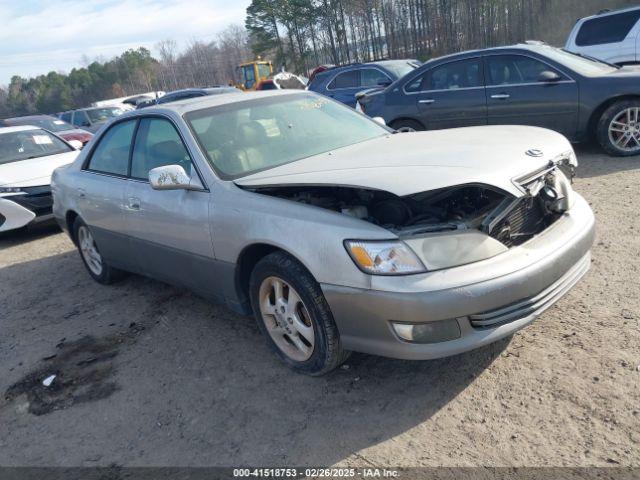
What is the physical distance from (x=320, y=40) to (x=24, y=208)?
43955 mm

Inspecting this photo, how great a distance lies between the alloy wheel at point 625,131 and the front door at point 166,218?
569cm

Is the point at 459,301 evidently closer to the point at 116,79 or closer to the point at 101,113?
the point at 101,113

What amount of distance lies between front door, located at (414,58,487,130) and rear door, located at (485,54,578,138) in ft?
0.55

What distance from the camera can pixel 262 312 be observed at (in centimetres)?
331

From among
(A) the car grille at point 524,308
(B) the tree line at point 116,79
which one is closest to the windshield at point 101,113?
(A) the car grille at point 524,308

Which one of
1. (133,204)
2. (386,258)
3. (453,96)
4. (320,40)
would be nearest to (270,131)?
(133,204)

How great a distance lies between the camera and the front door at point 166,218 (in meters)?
3.54

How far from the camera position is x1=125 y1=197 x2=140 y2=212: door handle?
4.09 metres

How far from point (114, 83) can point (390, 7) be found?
50.3 m

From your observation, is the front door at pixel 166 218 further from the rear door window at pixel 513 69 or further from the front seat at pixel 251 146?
the rear door window at pixel 513 69

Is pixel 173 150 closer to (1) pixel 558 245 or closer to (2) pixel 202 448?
(2) pixel 202 448

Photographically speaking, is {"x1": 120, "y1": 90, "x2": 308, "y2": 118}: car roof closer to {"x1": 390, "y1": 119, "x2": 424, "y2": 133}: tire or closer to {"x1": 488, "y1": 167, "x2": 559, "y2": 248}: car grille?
{"x1": 488, "y1": 167, "x2": 559, "y2": 248}: car grille

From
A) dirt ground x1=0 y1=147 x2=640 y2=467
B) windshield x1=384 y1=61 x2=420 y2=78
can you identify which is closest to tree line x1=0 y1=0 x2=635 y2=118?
windshield x1=384 y1=61 x2=420 y2=78

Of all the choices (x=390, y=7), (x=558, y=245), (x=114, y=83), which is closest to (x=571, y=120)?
(x=558, y=245)
